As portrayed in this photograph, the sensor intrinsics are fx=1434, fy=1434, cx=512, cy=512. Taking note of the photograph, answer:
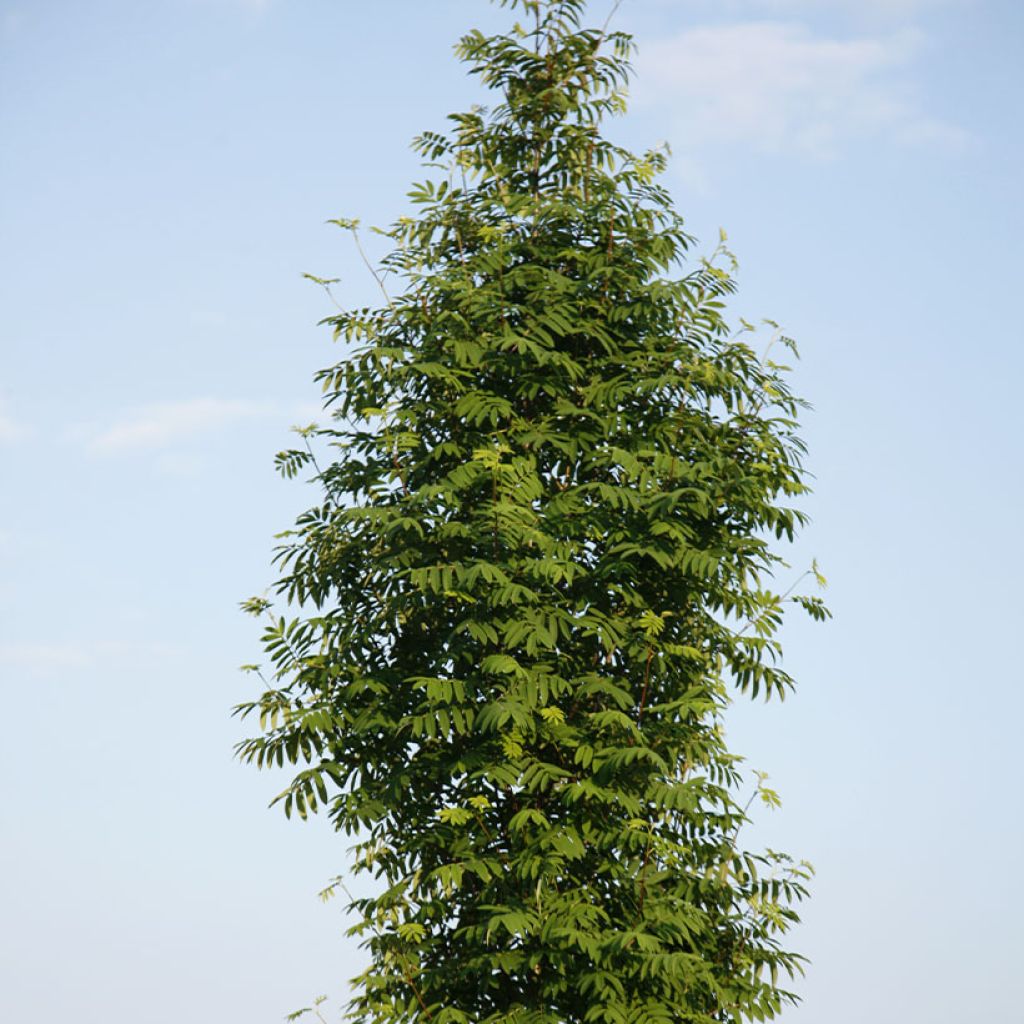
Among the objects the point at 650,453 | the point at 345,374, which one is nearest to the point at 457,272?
the point at 345,374

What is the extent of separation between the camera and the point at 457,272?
42.5 feet

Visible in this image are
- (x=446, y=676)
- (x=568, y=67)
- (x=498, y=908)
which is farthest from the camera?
(x=568, y=67)

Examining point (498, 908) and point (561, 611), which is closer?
point (498, 908)

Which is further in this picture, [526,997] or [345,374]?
[345,374]

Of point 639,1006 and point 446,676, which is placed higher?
point 446,676

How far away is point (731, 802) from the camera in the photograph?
39.7 feet

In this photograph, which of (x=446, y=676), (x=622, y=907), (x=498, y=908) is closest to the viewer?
(x=498, y=908)

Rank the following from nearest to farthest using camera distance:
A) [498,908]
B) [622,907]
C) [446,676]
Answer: [498,908] < [622,907] < [446,676]

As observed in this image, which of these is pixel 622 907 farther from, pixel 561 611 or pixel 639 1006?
pixel 561 611

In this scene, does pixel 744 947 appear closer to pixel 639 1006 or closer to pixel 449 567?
pixel 639 1006

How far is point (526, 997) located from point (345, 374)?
569 centimetres

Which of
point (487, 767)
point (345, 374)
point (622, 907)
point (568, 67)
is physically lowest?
point (622, 907)

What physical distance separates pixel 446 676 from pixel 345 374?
9.72 feet

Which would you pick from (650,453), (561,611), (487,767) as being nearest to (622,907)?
(487,767)
